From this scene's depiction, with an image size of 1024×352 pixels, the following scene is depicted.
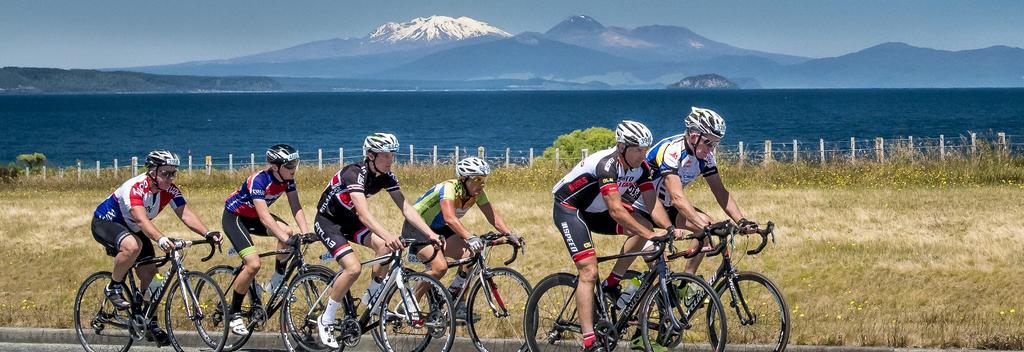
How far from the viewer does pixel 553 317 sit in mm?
9961

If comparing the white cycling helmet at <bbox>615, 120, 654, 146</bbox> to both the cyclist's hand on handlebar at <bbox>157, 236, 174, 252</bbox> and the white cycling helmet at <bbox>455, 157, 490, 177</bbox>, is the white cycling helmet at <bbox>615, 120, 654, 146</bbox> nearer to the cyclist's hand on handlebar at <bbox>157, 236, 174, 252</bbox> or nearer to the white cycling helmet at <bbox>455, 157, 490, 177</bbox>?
the white cycling helmet at <bbox>455, 157, 490, 177</bbox>

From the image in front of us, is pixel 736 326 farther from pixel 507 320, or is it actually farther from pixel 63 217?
pixel 63 217

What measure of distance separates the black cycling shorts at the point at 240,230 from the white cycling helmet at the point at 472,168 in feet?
6.12

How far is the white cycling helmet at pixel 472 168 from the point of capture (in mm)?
10414

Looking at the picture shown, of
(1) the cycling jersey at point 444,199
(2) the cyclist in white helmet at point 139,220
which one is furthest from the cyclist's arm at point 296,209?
(1) the cycling jersey at point 444,199

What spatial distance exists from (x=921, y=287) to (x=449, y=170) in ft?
68.2

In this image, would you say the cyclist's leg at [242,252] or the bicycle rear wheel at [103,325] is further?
the bicycle rear wheel at [103,325]

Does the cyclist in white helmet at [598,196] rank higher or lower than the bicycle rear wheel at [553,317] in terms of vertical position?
higher

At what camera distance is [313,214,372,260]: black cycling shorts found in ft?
34.4

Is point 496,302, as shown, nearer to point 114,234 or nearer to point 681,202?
point 681,202

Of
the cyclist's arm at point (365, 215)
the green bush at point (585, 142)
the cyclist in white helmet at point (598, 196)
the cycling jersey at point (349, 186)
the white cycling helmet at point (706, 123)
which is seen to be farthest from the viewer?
the green bush at point (585, 142)

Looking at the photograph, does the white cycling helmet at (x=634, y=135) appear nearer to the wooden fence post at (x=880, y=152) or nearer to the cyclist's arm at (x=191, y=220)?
the cyclist's arm at (x=191, y=220)

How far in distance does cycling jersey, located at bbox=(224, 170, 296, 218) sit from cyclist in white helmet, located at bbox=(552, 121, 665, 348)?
2.76 metres

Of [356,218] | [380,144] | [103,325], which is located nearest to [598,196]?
[380,144]
